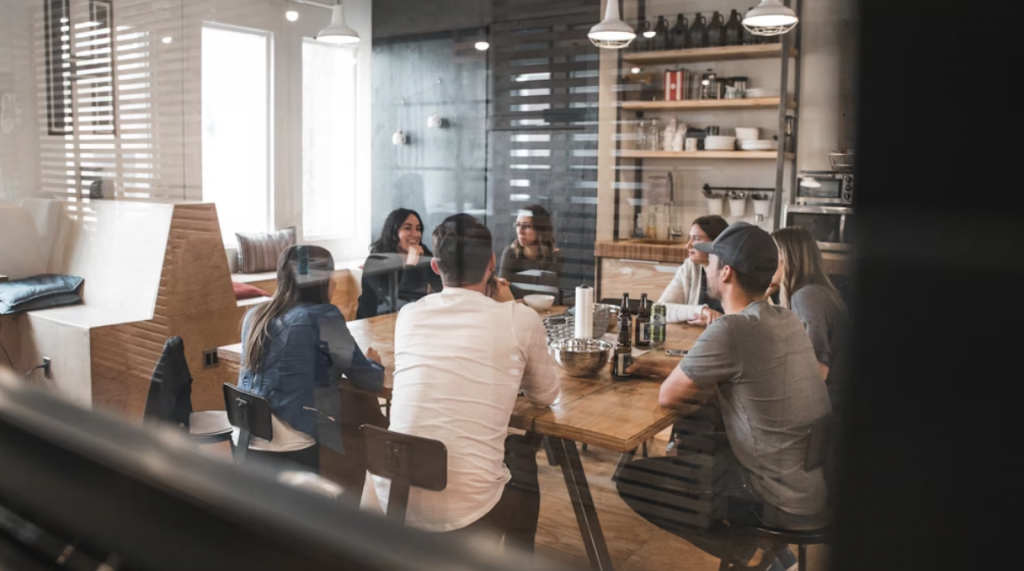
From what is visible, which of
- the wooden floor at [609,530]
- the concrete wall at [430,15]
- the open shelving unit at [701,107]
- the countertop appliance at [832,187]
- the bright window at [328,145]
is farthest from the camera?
the bright window at [328,145]

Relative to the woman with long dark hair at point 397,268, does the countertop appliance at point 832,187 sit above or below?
above

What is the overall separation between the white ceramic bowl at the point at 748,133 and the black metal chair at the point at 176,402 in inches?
20.0

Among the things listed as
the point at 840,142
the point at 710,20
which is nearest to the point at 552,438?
the point at 710,20

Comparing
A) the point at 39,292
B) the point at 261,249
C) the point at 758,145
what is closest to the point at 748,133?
the point at 758,145

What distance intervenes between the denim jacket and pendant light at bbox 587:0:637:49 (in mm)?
452

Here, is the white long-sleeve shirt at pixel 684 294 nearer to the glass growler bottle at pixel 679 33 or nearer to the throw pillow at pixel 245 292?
the glass growler bottle at pixel 679 33

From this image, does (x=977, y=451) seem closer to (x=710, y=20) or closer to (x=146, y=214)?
(x=710, y=20)

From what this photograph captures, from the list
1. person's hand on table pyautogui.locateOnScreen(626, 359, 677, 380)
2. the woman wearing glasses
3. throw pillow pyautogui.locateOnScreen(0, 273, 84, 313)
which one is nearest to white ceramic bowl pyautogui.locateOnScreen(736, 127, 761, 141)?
the woman wearing glasses

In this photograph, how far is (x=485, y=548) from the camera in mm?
280

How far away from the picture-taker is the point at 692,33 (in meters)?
0.75

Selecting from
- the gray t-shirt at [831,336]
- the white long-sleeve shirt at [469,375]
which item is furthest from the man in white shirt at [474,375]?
the gray t-shirt at [831,336]

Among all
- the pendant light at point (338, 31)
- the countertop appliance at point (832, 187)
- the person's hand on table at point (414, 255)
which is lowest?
the person's hand on table at point (414, 255)

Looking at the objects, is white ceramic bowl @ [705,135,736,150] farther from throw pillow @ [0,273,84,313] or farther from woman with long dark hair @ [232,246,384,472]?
throw pillow @ [0,273,84,313]

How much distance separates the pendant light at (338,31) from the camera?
89cm
